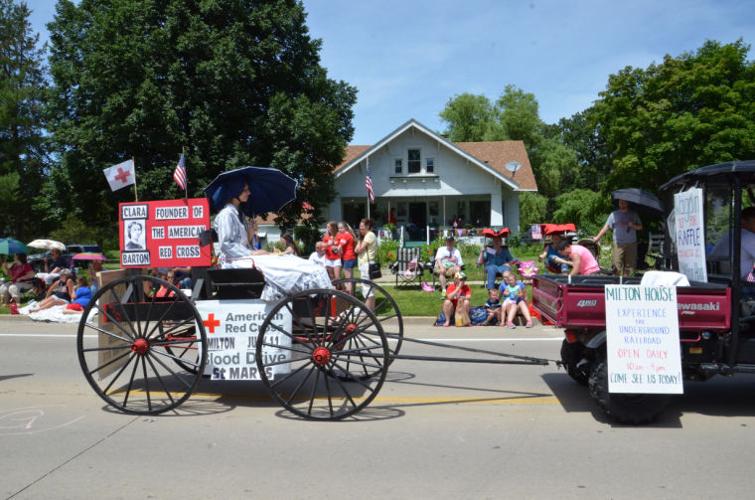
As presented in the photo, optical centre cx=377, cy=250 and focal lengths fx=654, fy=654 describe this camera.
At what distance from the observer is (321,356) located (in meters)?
5.96

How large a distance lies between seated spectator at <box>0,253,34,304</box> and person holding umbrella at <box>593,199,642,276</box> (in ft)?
46.2

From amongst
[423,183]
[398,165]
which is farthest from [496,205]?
[398,165]

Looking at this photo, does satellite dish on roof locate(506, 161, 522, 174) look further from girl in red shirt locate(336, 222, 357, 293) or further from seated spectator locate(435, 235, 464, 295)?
→ girl in red shirt locate(336, 222, 357, 293)

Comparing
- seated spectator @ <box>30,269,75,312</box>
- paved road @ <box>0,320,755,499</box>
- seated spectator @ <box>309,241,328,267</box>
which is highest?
seated spectator @ <box>309,241,328,267</box>

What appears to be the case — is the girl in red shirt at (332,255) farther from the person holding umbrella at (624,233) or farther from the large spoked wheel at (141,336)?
the large spoked wheel at (141,336)

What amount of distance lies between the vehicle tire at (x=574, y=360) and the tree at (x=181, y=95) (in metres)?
→ 17.3

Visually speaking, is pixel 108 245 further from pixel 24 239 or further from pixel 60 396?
pixel 60 396

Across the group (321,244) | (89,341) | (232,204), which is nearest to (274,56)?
(321,244)

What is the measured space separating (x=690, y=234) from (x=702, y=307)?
80 cm

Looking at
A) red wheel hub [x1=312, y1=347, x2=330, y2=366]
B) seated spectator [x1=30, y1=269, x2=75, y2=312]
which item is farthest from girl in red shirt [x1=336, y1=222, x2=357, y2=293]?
red wheel hub [x1=312, y1=347, x2=330, y2=366]

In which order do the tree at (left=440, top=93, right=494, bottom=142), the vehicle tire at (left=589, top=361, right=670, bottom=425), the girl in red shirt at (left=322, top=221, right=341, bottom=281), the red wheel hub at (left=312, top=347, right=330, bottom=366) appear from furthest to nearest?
the tree at (left=440, top=93, right=494, bottom=142) → the girl in red shirt at (left=322, top=221, right=341, bottom=281) → the red wheel hub at (left=312, top=347, right=330, bottom=366) → the vehicle tire at (left=589, top=361, right=670, bottom=425)

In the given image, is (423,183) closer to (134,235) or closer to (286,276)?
(134,235)

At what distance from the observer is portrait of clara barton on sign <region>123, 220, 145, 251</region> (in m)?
6.72

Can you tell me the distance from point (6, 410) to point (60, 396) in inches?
23.7
